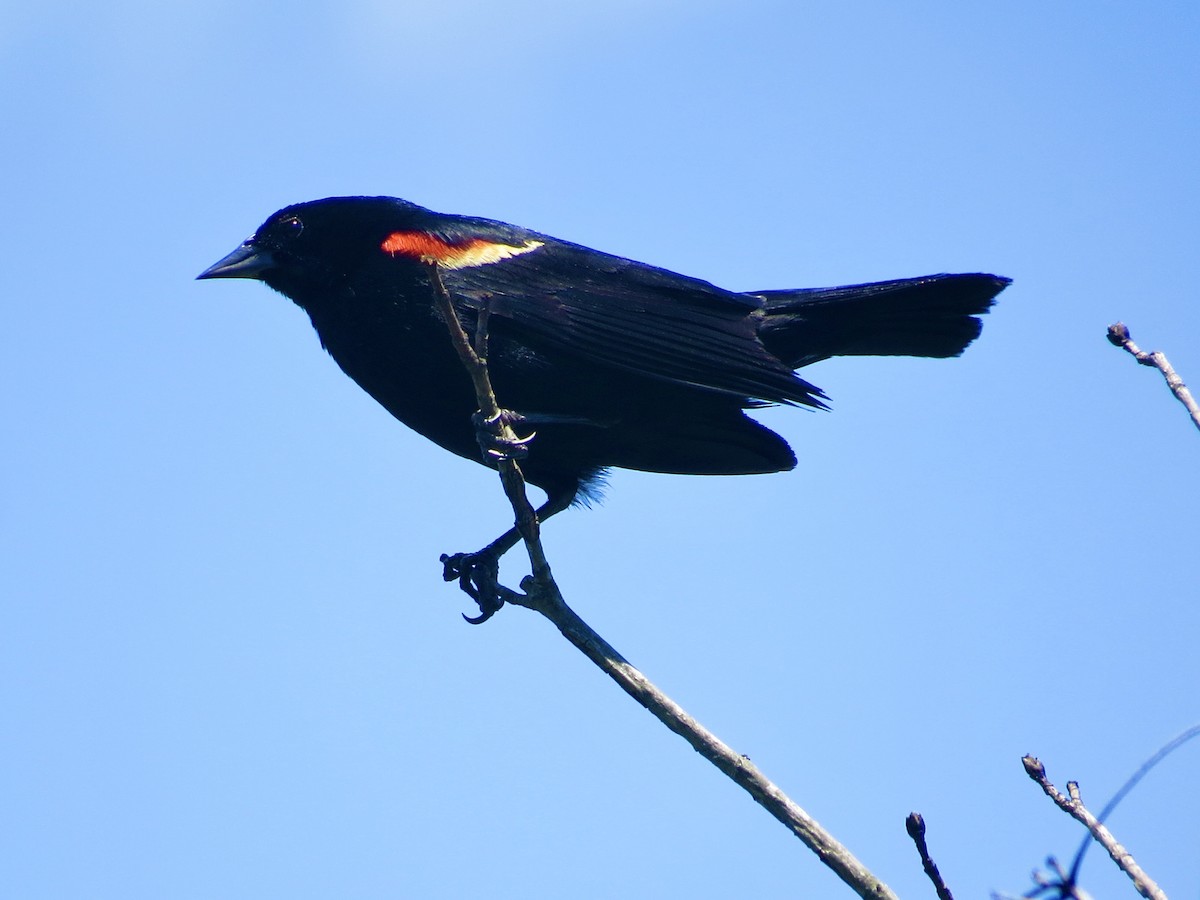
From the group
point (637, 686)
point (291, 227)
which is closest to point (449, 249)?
point (291, 227)

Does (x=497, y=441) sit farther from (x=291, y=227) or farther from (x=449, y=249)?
(x=291, y=227)

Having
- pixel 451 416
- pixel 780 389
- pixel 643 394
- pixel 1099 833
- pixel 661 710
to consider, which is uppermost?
pixel 451 416

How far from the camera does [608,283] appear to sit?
16.7ft

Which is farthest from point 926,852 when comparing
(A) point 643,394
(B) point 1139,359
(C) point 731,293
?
(C) point 731,293

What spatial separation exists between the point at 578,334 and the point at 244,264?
186 cm

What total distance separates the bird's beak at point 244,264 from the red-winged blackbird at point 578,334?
36 mm

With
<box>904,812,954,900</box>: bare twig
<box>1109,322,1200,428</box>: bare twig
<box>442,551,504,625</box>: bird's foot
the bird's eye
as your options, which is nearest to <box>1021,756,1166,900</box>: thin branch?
<box>904,812,954,900</box>: bare twig

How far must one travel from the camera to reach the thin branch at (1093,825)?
6.03ft

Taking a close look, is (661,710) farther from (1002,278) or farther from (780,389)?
(1002,278)

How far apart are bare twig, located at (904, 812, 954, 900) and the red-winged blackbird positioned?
2.37m

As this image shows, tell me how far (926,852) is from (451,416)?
9.75 ft

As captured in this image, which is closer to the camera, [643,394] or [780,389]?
[780,389]

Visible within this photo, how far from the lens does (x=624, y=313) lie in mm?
4871

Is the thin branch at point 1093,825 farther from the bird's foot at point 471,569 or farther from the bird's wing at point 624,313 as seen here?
the bird's foot at point 471,569
